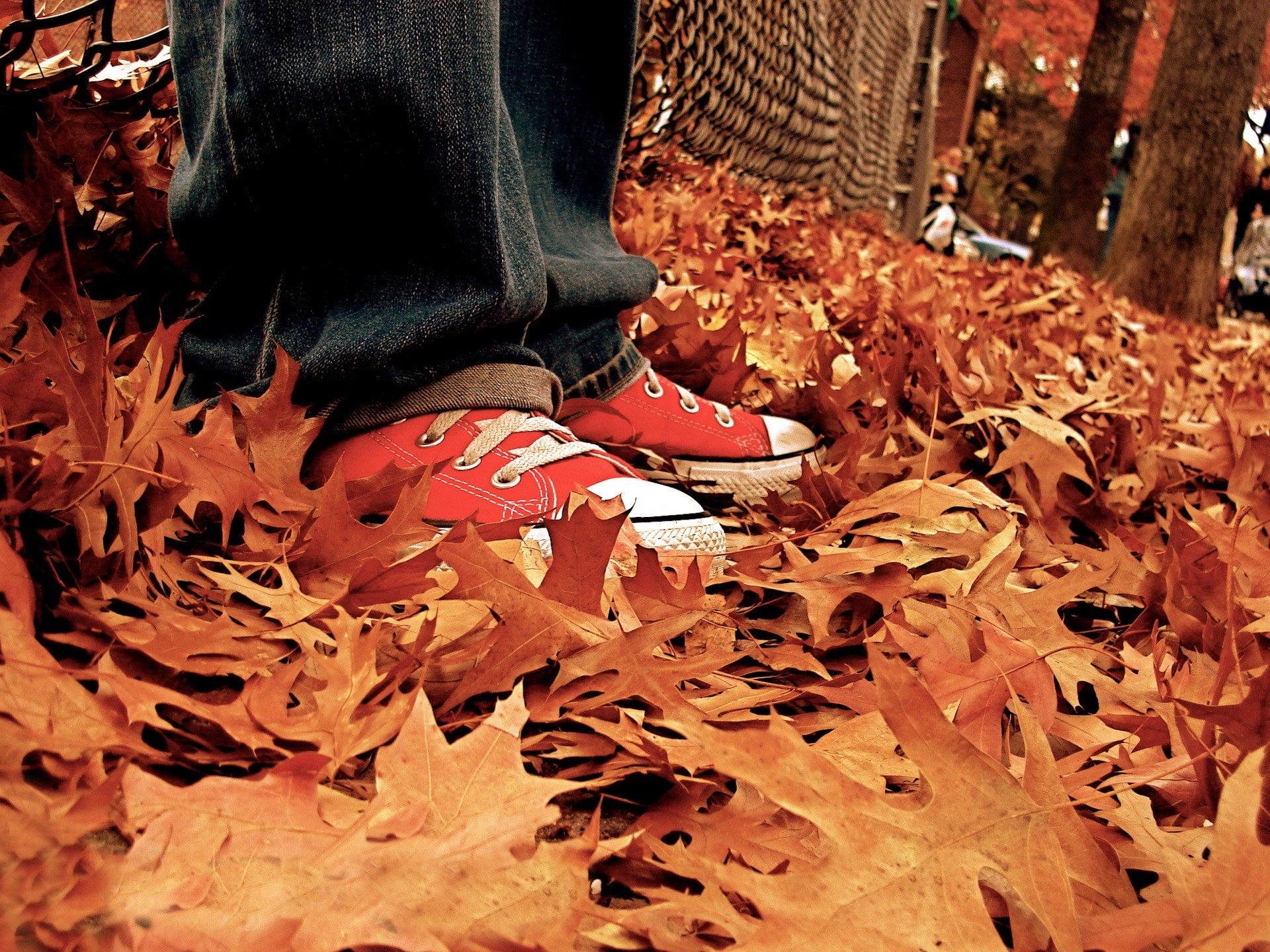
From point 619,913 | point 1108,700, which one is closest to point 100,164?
point 619,913

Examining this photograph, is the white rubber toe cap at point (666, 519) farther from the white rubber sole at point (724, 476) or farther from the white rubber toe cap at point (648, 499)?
the white rubber sole at point (724, 476)

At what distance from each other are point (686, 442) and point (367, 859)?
0.91m

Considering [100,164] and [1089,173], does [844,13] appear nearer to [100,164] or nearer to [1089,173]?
[1089,173]

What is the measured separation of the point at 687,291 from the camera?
67.3 inches

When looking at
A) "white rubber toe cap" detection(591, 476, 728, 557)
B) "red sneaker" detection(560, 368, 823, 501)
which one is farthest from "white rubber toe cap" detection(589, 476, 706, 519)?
"red sneaker" detection(560, 368, 823, 501)

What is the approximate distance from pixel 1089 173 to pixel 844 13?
384 centimetres

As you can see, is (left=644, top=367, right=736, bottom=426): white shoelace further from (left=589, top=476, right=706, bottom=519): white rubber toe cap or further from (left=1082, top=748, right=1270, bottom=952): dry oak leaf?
(left=1082, top=748, right=1270, bottom=952): dry oak leaf

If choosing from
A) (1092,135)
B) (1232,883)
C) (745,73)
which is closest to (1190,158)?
(1092,135)

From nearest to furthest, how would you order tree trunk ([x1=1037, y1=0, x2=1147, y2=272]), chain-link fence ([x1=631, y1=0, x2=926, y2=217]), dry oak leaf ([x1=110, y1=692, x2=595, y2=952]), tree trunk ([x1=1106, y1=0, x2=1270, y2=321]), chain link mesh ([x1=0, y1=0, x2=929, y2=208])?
dry oak leaf ([x1=110, y1=692, x2=595, y2=952])
chain link mesh ([x1=0, y1=0, x2=929, y2=208])
chain-link fence ([x1=631, y1=0, x2=926, y2=217])
tree trunk ([x1=1106, y1=0, x2=1270, y2=321])
tree trunk ([x1=1037, y1=0, x2=1147, y2=272])

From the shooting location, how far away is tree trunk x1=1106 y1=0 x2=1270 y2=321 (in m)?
5.01

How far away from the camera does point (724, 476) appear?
1285 millimetres

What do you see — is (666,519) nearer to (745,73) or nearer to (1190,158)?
(745,73)

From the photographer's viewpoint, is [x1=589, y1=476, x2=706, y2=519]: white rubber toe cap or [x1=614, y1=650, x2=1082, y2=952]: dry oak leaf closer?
[x1=614, y1=650, x2=1082, y2=952]: dry oak leaf

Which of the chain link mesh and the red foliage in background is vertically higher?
the red foliage in background
